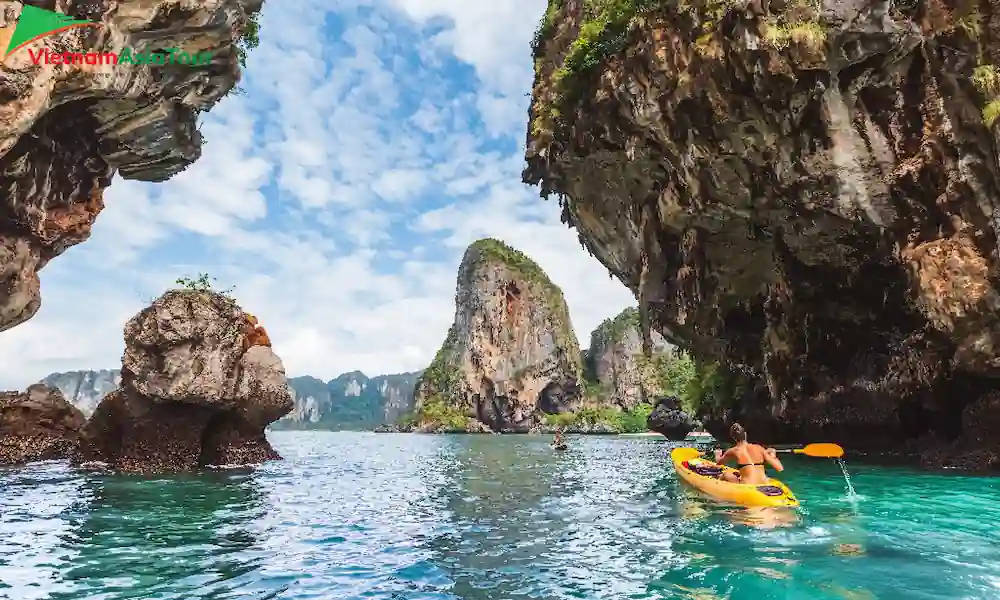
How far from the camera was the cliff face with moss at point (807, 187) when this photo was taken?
48.9ft

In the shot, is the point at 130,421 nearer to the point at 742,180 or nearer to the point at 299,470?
the point at 299,470

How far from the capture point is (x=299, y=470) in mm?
22938

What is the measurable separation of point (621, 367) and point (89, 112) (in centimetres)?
11784

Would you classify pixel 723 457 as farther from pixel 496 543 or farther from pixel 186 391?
pixel 186 391

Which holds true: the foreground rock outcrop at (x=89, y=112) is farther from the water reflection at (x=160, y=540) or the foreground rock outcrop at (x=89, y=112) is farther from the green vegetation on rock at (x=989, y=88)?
the green vegetation on rock at (x=989, y=88)

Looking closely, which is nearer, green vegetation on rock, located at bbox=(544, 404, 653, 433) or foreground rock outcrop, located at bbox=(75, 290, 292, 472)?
foreground rock outcrop, located at bbox=(75, 290, 292, 472)

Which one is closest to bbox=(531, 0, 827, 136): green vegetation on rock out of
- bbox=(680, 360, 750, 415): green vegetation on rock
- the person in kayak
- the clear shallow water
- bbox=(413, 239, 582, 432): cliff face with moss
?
the person in kayak

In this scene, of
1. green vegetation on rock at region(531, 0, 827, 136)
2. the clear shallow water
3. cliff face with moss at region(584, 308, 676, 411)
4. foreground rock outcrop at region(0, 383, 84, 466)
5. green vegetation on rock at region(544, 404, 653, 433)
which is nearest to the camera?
the clear shallow water

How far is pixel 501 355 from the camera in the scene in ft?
392

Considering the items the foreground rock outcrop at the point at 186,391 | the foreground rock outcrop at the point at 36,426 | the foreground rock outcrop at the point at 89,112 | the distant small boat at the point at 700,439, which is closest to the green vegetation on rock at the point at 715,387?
the distant small boat at the point at 700,439

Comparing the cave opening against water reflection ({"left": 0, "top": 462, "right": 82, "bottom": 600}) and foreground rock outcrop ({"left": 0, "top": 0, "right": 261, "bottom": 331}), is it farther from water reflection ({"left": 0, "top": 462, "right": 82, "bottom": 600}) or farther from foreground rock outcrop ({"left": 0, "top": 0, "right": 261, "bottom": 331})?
water reflection ({"left": 0, "top": 462, "right": 82, "bottom": 600})

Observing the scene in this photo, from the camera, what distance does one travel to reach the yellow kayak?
11.1 meters

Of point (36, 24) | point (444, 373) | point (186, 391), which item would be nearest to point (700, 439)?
point (186, 391)

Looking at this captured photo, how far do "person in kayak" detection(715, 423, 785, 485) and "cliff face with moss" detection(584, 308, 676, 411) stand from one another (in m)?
104
